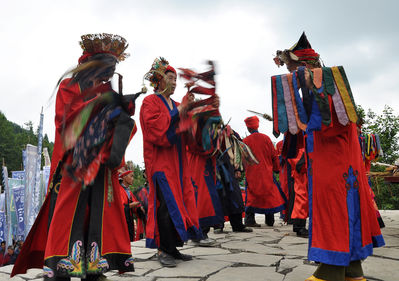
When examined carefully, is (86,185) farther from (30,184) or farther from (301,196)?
(30,184)

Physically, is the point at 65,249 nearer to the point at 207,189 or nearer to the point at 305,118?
the point at 305,118

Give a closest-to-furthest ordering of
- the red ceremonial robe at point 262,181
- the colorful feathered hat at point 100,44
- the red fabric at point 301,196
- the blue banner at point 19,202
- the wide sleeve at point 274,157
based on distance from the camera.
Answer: the colorful feathered hat at point 100,44, the red fabric at point 301,196, the red ceremonial robe at point 262,181, the wide sleeve at point 274,157, the blue banner at point 19,202

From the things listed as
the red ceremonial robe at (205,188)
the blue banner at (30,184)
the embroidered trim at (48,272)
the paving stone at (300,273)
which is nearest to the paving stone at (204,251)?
the red ceremonial robe at (205,188)

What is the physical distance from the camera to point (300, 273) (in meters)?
3.03

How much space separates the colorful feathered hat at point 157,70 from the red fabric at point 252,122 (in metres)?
3.19

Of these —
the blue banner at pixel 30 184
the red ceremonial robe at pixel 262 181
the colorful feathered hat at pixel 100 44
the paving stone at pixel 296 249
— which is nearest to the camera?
the colorful feathered hat at pixel 100 44

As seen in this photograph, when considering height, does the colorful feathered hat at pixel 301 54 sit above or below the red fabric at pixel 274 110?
above

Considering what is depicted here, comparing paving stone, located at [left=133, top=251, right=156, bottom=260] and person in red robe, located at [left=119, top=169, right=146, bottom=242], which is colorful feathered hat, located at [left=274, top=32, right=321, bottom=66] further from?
person in red robe, located at [left=119, top=169, right=146, bottom=242]

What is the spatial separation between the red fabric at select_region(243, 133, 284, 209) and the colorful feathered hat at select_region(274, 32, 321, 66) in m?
4.05

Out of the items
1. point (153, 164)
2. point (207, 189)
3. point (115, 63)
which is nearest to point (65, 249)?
point (115, 63)

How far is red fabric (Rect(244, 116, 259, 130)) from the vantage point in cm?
700

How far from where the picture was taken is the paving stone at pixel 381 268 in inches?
114

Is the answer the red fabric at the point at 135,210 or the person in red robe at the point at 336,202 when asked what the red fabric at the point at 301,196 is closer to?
the person in red robe at the point at 336,202

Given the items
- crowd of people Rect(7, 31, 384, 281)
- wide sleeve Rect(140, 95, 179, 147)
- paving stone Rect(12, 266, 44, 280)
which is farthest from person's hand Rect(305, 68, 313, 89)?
paving stone Rect(12, 266, 44, 280)
